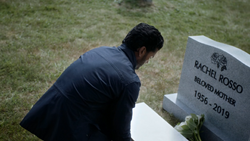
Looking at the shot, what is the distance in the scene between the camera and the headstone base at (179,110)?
130 inches

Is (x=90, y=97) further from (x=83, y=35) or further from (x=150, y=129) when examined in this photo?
(x=83, y=35)

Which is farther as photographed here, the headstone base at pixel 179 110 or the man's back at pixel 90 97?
the headstone base at pixel 179 110

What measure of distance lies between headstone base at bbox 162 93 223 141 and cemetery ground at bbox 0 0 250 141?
0.42ft

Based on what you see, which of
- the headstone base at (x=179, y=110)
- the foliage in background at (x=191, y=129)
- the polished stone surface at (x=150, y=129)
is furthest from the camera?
the headstone base at (x=179, y=110)

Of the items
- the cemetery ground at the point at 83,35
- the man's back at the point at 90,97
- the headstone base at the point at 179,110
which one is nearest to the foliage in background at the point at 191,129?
the headstone base at the point at 179,110

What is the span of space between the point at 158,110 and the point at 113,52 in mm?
2425

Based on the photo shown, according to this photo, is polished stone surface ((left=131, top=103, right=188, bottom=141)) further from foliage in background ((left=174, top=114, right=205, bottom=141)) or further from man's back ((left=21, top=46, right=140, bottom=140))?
man's back ((left=21, top=46, right=140, bottom=140))

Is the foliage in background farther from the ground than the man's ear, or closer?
closer

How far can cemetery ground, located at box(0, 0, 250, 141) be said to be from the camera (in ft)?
13.6

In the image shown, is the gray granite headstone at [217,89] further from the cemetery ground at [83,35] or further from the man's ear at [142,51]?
the man's ear at [142,51]

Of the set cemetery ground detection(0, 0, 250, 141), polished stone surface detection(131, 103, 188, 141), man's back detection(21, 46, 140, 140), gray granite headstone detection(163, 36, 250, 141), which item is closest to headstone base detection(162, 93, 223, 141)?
gray granite headstone detection(163, 36, 250, 141)

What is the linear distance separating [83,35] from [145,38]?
5245 mm

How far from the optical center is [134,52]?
1926 millimetres

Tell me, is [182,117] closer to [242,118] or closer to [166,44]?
[242,118]
